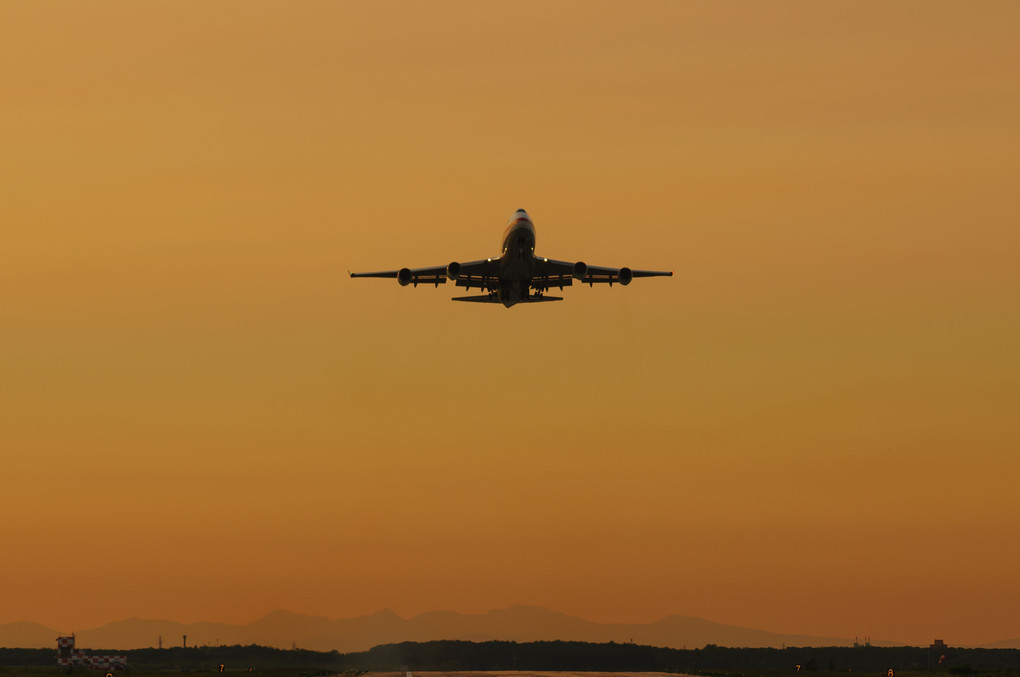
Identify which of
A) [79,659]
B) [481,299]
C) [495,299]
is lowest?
[79,659]

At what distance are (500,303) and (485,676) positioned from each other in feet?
111

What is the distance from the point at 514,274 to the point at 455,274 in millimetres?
4192

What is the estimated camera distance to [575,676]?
377 ft

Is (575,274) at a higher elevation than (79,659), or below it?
higher

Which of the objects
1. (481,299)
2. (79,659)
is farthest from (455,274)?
(79,659)

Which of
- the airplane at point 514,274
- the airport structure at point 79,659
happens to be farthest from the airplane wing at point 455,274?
the airport structure at point 79,659

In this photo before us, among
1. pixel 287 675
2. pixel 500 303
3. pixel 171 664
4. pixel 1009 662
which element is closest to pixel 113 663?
pixel 287 675

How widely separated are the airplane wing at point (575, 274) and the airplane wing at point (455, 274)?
11.0 ft

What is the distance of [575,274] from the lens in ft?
336

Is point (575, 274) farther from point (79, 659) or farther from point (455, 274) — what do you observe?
point (79, 659)

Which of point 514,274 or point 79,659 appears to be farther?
point 79,659

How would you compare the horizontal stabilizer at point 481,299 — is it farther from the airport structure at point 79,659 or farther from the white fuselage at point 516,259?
the airport structure at point 79,659

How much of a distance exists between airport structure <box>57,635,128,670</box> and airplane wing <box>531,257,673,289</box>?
52943mm

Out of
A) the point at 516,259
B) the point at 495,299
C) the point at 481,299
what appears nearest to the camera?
the point at 516,259
